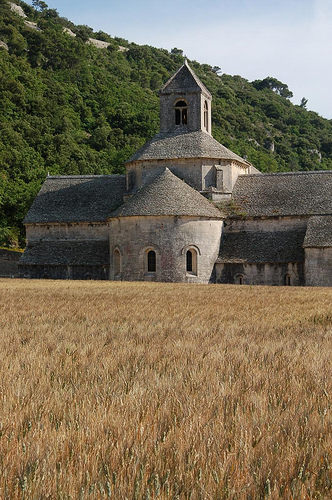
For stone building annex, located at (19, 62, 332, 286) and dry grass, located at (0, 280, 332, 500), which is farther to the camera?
stone building annex, located at (19, 62, 332, 286)

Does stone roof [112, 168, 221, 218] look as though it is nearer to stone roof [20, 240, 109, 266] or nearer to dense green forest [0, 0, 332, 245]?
stone roof [20, 240, 109, 266]

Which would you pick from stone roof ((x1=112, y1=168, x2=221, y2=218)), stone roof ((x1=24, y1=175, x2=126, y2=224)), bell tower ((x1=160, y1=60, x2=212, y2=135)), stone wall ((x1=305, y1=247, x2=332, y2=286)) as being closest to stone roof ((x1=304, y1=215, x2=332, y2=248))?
stone wall ((x1=305, y1=247, x2=332, y2=286))

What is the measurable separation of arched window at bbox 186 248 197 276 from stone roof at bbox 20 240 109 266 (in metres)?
6.55

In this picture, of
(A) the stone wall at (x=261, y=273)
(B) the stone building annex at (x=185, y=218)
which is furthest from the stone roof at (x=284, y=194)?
(A) the stone wall at (x=261, y=273)

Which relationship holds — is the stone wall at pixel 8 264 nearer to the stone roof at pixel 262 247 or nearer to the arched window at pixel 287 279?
the stone roof at pixel 262 247

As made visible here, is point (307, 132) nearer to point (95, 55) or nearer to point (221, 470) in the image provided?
point (95, 55)

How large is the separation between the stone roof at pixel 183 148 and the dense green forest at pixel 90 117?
20.6 m

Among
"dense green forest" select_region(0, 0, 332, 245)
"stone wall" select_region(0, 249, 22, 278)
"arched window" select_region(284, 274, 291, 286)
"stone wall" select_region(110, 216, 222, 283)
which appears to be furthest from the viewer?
"dense green forest" select_region(0, 0, 332, 245)

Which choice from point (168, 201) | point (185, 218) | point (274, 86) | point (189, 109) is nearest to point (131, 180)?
point (189, 109)

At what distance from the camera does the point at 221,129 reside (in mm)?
107562

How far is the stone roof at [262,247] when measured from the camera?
42156 millimetres

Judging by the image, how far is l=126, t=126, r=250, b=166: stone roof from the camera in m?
46.2

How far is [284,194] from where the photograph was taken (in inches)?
1806

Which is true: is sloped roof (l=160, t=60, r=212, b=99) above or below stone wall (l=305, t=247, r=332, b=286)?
above
